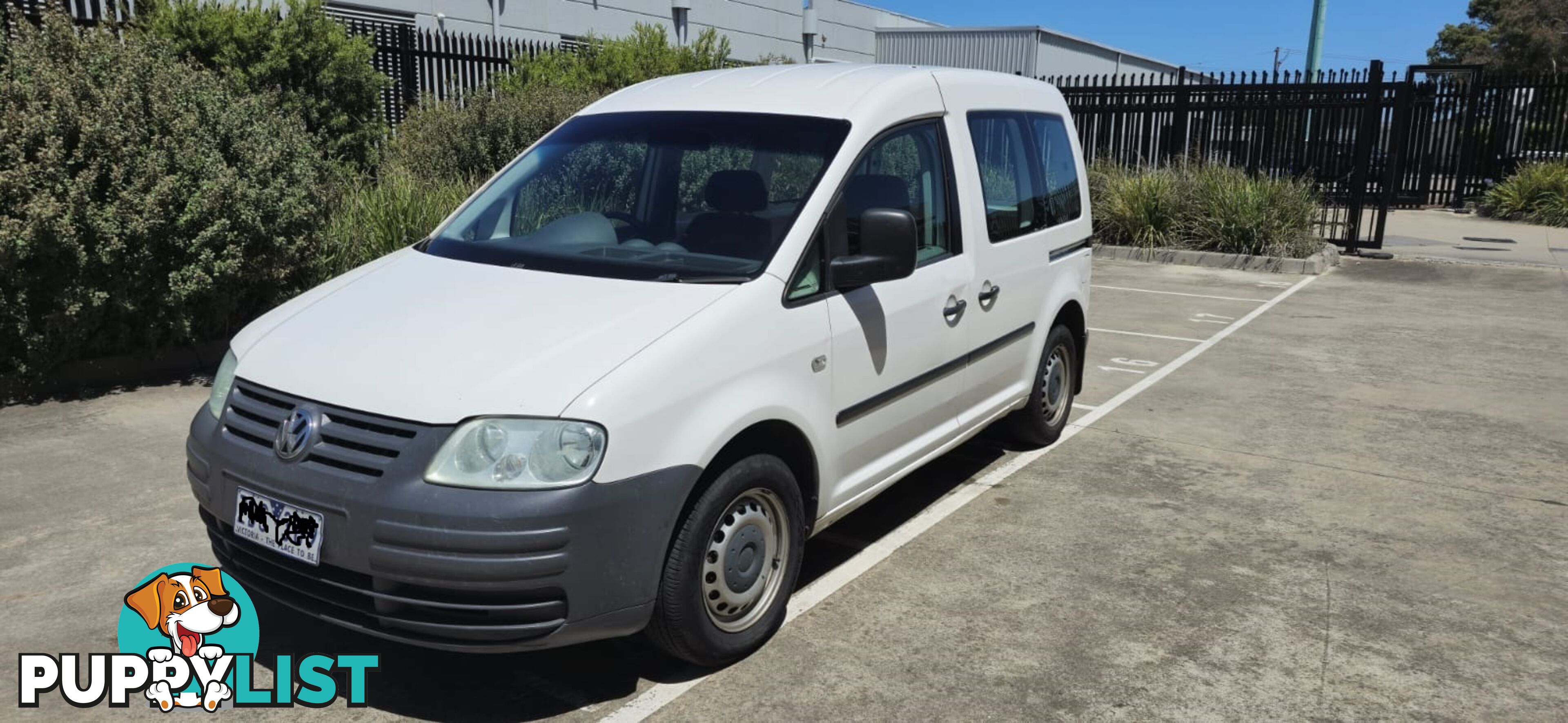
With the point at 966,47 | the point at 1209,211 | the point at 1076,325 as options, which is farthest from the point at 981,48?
the point at 1076,325

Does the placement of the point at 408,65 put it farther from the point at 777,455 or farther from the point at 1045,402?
the point at 777,455

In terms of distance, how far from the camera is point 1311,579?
453 centimetres

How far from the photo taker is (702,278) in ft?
12.3

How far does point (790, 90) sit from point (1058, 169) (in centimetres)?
209

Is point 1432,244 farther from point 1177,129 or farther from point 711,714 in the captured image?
point 711,714

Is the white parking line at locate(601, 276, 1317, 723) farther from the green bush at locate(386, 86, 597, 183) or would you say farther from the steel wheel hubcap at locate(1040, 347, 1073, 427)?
the green bush at locate(386, 86, 597, 183)

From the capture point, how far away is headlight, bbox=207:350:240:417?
3588 millimetres

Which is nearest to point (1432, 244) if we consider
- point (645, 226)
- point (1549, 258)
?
point (1549, 258)

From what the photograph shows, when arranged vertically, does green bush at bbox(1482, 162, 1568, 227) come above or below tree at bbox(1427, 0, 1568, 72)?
below

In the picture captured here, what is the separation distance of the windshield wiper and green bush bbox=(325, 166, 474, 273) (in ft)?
17.0

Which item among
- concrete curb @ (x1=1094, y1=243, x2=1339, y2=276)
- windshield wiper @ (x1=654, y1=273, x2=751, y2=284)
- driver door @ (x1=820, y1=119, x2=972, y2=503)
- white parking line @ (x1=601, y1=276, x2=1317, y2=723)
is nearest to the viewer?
white parking line @ (x1=601, y1=276, x2=1317, y2=723)

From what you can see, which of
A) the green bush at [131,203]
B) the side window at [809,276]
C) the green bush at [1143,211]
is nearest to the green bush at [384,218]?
the green bush at [131,203]

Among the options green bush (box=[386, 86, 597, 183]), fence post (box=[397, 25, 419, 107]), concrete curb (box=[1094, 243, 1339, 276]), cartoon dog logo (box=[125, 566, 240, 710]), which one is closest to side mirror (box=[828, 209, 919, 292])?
cartoon dog logo (box=[125, 566, 240, 710])

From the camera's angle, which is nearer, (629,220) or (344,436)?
(344,436)
